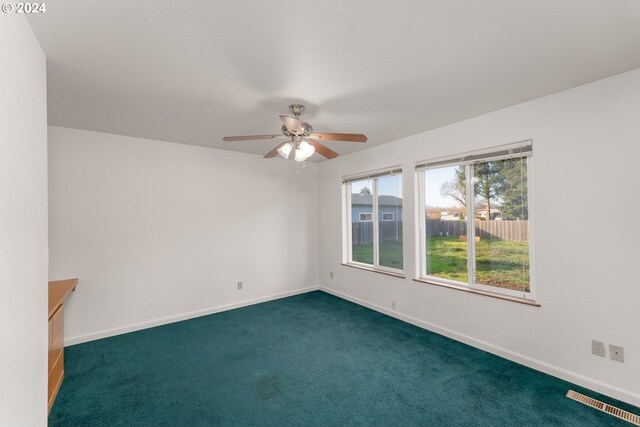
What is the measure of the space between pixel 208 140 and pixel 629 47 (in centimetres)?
406

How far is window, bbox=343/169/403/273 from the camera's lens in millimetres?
4055

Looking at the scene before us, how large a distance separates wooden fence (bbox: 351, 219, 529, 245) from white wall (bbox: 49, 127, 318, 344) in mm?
1195

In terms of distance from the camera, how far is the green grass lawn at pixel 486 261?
9.17ft

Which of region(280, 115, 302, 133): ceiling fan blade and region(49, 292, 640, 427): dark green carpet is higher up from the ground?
region(280, 115, 302, 133): ceiling fan blade

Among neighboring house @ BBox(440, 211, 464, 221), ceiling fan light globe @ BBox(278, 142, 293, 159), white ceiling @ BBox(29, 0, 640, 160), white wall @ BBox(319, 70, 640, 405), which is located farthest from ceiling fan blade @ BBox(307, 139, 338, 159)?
neighboring house @ BBox(440, 211, 464, 221)

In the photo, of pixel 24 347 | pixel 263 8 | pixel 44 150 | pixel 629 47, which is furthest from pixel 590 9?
pixel 24 347

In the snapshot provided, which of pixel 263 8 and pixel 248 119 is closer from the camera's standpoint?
pixel 263 8

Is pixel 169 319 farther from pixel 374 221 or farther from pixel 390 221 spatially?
pixel 390 221

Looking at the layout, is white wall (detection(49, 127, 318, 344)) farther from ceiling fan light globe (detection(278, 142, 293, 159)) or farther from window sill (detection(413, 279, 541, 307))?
window sill (detection(413, 279, 541, 307))

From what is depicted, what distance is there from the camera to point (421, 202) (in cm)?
368

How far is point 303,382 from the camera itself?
7.96 ft

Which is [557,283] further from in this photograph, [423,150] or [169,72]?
[169,72]

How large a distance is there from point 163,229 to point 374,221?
10.1 ft

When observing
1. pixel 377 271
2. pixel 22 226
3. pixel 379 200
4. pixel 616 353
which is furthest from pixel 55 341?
pixel 616 353
